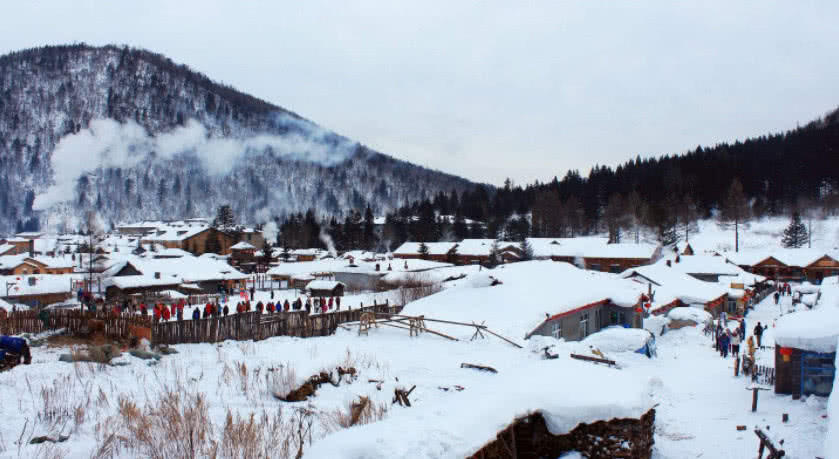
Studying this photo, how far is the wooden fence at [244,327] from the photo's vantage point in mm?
18594

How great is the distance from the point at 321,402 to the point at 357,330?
10.7m

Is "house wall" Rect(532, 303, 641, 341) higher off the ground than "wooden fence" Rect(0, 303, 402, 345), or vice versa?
"wooden fence" Rect(0, 303, 402, 345)

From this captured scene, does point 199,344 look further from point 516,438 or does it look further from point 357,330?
point 516,438

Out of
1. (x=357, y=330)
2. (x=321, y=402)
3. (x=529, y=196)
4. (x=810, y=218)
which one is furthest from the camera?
(x=529, y=196)

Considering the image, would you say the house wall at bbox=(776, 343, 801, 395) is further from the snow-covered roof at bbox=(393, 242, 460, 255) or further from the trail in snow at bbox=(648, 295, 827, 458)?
the snow-covered roof at bbox=(393, 242, 460, 255)

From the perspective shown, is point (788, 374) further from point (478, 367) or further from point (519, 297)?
point (519, 297)

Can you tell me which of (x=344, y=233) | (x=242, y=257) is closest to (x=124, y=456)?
(x=242, y=257)

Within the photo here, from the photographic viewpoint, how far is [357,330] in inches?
828

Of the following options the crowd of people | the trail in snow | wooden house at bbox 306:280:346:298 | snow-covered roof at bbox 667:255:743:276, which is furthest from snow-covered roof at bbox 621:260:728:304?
the crowd of people

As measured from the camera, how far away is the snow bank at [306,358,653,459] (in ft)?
19.0

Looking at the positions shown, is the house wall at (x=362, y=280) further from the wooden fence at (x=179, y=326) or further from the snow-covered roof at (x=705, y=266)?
the wooden fence at (x=179, y=326)

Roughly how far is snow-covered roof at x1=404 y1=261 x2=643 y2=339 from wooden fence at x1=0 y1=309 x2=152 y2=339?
10880mm

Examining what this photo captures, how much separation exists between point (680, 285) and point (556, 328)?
22374mm

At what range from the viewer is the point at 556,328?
22969 millimetres
